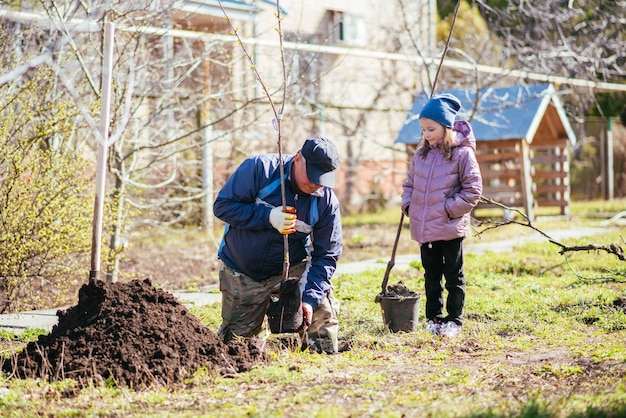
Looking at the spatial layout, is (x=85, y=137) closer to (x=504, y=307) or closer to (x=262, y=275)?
(x=262, y=275)

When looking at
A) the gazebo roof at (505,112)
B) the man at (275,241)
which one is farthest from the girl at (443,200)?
the gazebo roof at (505,112)

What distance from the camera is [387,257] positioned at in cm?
1088

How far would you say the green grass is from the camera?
12.8 ft

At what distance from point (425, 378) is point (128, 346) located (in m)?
1.61

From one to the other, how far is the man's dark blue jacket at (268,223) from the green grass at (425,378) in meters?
0.55

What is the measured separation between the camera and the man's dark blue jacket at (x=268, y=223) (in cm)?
522

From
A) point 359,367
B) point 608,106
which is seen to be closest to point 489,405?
point 359,367

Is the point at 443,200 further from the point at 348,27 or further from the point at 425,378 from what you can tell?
the point at 348,27

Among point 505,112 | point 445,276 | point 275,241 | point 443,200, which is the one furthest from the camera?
point 505,112

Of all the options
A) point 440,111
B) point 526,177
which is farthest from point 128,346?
point 526,177

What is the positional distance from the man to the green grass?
392 millimetres

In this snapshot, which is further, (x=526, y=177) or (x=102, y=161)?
(x=526, y=177)

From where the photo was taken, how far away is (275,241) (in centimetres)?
535

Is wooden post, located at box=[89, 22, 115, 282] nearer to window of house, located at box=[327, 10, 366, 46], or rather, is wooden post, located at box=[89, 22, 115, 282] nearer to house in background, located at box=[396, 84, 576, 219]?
house in background, located at box=[396, 84, 576, 219]
